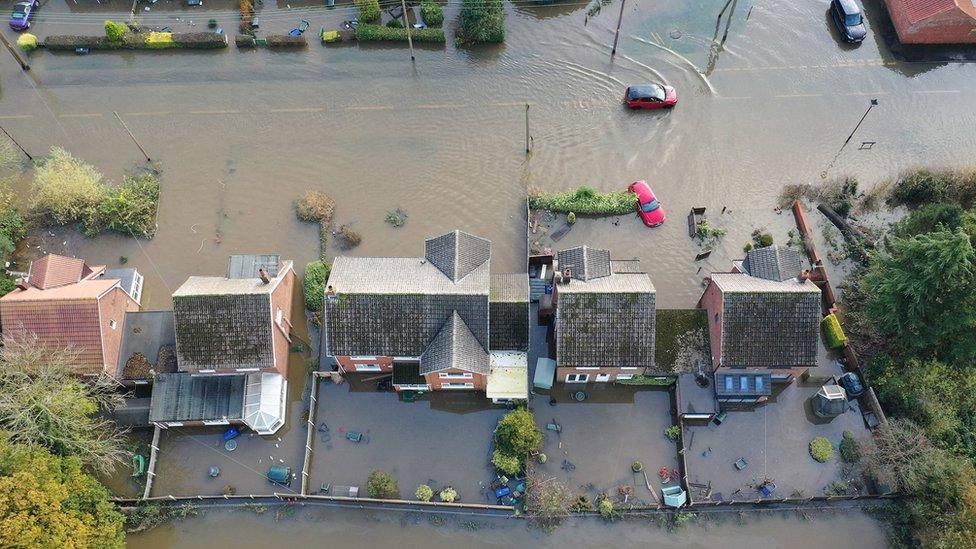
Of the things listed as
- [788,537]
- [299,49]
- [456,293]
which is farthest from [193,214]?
[788,537]

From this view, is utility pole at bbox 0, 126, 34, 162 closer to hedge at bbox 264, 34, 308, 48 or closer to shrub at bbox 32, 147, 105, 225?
shrub at bbox 32, 147, 105, 225

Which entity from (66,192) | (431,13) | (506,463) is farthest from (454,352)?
(431,13)

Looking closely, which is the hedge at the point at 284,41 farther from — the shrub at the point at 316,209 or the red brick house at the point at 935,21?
the red brick house at the point at 935,21

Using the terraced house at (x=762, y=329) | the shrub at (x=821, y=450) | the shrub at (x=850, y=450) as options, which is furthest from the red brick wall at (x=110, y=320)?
the shrub at (x=850, y=450)

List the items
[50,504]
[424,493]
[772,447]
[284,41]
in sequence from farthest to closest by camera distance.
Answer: [284,41]
[772,447]
[424,493]
[50,504]

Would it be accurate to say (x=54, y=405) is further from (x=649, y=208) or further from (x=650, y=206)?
(x=650, y=206)

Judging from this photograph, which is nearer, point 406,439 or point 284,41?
point 406,439
